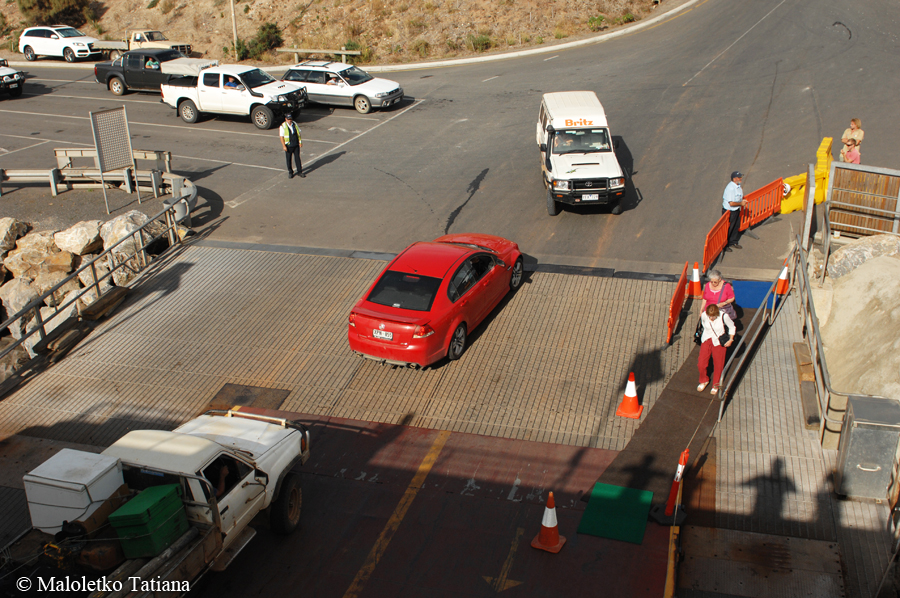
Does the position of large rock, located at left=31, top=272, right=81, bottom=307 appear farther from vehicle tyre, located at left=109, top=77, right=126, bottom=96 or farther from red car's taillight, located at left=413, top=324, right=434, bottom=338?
vehicle tyre, located at left=109, top=77, right=126, bottom=96

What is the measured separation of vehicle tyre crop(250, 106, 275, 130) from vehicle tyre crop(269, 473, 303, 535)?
18.8 m

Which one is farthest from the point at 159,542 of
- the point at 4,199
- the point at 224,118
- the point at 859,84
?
the point at 859,84

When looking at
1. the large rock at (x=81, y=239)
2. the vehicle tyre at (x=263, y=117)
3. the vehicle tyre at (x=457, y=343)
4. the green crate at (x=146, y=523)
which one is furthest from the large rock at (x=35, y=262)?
the green crate at (x=146, y=523)

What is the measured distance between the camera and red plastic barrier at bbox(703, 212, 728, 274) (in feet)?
43.0

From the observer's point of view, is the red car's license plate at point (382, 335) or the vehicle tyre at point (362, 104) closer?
the red car's license plate at point (382, 335)

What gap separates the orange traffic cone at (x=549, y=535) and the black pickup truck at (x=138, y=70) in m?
26.2

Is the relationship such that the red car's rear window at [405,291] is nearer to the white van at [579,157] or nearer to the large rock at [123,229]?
the white van at [579,157]

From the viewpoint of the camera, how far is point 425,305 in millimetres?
10406

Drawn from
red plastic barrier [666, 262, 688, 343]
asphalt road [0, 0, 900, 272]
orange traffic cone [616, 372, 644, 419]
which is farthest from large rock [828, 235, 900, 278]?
orange traffic cone [616, 372, 644, 419]

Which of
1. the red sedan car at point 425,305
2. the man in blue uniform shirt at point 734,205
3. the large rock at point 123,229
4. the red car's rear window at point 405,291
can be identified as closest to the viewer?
the red sedan car at point 425,305

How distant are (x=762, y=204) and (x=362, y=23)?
29.0m

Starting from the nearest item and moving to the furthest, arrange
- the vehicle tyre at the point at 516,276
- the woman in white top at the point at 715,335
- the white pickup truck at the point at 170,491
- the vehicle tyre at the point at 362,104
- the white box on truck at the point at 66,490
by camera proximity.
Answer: the white pickup truck at the point at 170,491, the white box on truck at the point at 66,490, the woman in white top at the point at 715,335, the vehicle tyre at the point at 516,276, the vehicle tyre at the point at 362,104

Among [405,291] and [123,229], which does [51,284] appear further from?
[405,291]

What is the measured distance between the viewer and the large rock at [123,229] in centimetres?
1538
